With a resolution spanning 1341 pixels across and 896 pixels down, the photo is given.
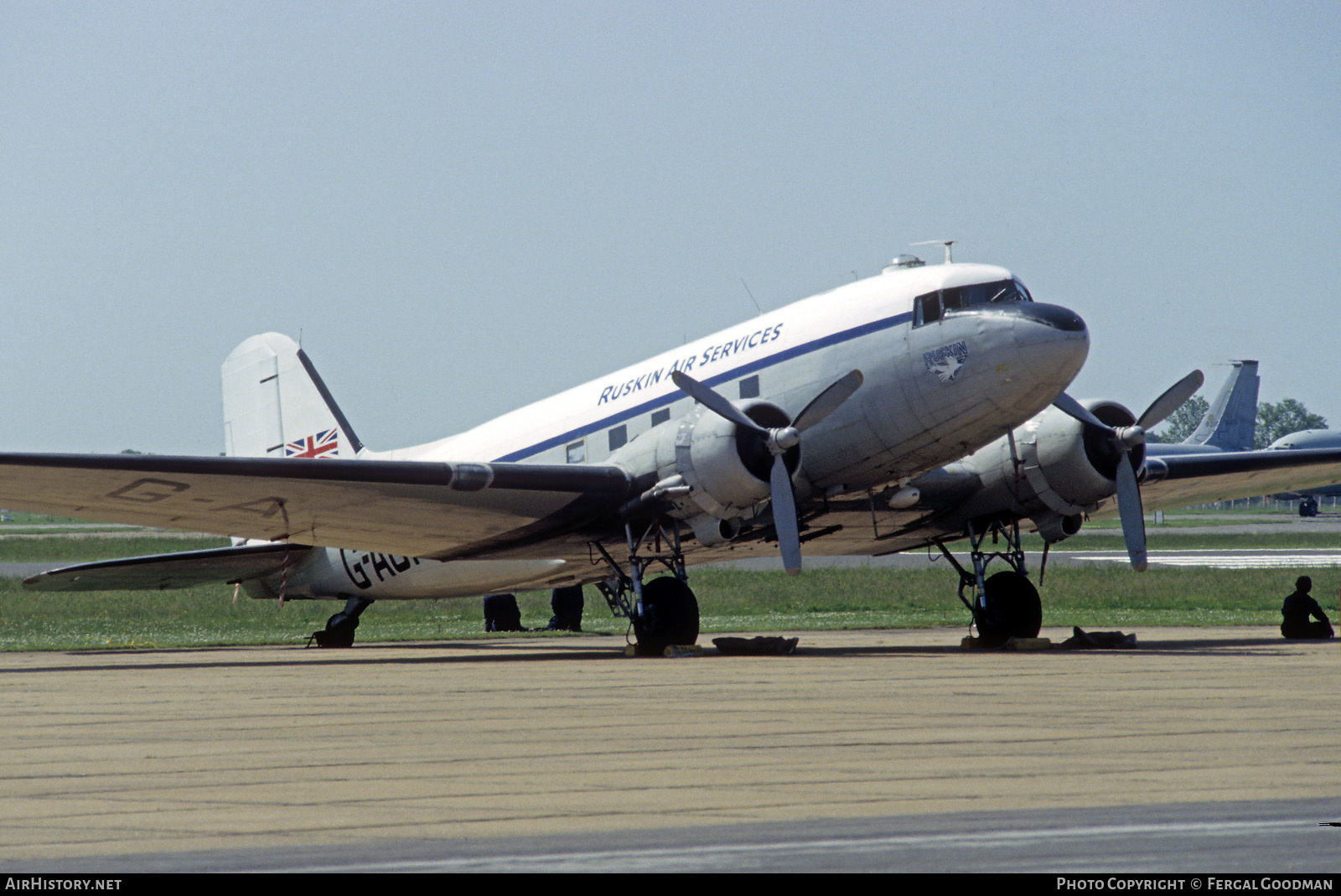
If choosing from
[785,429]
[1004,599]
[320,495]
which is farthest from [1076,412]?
[320,495]

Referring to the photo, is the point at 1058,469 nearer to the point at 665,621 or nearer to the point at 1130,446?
the point at 1130,446

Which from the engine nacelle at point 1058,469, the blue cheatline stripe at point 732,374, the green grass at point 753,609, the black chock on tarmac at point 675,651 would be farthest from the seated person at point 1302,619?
the black chock on tarmac at point 675,651

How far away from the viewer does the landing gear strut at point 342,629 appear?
2717 cm

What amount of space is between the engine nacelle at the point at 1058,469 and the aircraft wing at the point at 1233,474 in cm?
202

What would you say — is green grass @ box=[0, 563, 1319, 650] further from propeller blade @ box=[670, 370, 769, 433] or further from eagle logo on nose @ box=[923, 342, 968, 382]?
propeller blade @ box=[670, 370, 769, 433]

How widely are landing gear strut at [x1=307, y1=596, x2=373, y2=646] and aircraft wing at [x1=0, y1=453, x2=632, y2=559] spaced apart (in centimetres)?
→ 468

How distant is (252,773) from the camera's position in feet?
28.3

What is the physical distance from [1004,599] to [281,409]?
43.5 feet

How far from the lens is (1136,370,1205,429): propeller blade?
21547 mm

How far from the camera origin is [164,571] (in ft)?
81.7

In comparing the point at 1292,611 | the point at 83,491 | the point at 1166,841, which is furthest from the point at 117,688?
the point at 1292,611

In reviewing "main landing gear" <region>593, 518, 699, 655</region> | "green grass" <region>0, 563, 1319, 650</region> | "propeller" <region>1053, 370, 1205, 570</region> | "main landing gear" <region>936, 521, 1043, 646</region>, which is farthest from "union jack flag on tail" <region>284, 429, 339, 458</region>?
"propeller" <region>1053, 370, 1205, 570</region>

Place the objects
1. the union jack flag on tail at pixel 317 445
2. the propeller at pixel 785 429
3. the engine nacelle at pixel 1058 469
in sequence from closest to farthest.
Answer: the propeller at pixel 785 429 < the engine nacelle at pixel 1058 469 < the union jack flag on tail at pixel 317 445

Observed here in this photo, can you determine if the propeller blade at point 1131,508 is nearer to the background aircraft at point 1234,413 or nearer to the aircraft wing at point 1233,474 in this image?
the aircraft wing at point 1233,474
